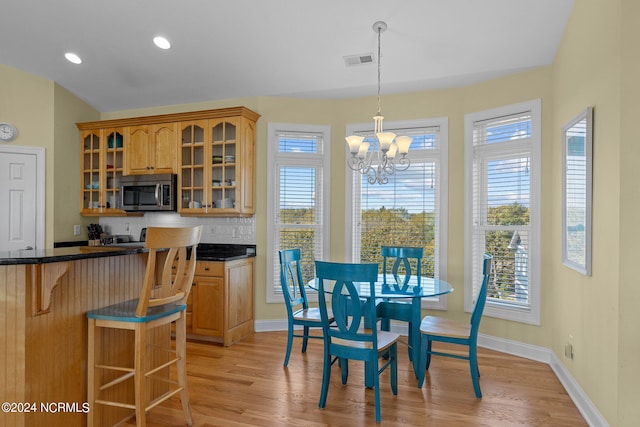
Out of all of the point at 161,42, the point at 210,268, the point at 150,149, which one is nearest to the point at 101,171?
the point at 150,149

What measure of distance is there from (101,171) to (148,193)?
33.2 inches

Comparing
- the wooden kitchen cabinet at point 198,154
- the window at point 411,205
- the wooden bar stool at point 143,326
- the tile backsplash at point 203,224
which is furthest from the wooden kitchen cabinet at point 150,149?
the wooden bar stool at point 143,326

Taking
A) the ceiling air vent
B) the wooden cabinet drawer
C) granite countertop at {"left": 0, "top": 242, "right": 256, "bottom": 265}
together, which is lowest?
the wooden cabinet drawer

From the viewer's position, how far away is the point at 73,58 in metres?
4.37

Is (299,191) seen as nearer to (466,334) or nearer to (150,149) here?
(150,149)

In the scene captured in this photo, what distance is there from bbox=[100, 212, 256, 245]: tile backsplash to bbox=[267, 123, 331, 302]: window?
36 cm

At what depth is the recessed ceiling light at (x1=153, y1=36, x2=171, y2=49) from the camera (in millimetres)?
3858

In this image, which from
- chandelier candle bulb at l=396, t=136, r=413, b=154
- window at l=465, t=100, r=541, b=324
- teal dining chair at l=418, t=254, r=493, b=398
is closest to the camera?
teal dining chair at l=418, t=254, r=493, b=398

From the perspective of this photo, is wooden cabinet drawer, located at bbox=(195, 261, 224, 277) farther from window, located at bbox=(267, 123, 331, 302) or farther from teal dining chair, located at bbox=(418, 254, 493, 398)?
teal dining chair, located at bbox=(418, 254, 493, 398)

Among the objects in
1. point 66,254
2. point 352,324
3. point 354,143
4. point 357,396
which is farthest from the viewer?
point 354,143

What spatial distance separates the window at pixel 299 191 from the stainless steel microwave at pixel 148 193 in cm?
122

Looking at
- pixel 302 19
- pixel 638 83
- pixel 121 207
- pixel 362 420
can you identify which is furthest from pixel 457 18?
pixel 121 207

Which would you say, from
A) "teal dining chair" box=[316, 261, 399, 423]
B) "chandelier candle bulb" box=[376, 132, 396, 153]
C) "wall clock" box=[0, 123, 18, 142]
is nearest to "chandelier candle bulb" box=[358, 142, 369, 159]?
"chandelier candle bulb" box=[376, 132, 396, 153]

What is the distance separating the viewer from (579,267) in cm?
282
